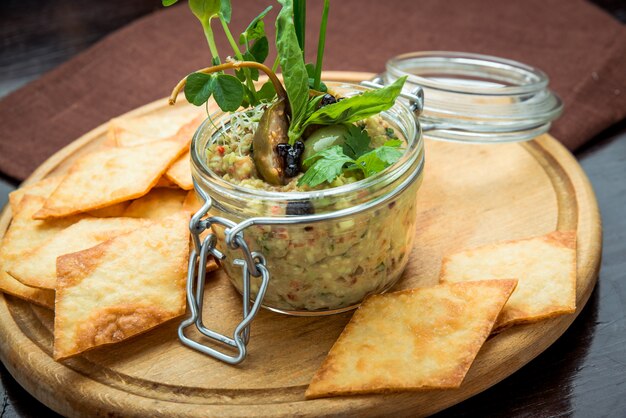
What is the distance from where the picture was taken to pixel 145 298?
2.10 meters

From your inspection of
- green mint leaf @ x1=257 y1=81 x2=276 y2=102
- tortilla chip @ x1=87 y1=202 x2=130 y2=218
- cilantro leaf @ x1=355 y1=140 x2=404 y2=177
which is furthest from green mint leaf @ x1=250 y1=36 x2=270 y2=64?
tortilla chip @ x1=87 y1=202 x2=130 y2=218

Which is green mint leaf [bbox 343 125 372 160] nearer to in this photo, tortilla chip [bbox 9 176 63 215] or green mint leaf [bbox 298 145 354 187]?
green mint leaf [bbox 298 145 354 187]

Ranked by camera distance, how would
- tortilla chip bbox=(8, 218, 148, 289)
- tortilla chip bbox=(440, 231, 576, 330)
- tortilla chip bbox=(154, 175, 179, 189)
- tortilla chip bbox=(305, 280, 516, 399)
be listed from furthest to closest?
tortilla chip bbox=(154, 175, 179, 189) → tortilla chip bbox=(8, 218, 148, 289) → tortilla chip bbox=(440, 231, 576, 330) → tortilla chip bbox=(305, 280, 516, 399)

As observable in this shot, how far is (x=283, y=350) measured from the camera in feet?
6.81

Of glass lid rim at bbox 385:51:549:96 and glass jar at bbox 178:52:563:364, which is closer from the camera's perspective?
glass jar at bbox 178:52:563:364

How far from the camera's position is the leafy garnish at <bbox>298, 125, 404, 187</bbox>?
1.89 m

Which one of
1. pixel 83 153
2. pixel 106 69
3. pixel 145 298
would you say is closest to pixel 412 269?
pixel 145 298

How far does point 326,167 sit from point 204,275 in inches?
17.4

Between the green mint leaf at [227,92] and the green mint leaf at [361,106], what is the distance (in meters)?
0.19

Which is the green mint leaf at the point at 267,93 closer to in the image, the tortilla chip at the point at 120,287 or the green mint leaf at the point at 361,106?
the green mint leaf at the point at 361,106

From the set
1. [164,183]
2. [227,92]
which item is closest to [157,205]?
[164,183]

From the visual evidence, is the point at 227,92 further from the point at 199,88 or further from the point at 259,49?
the point at 259,49

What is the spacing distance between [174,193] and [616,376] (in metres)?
1.50

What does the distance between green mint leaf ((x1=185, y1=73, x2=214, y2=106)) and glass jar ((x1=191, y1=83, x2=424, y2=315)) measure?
186mm
